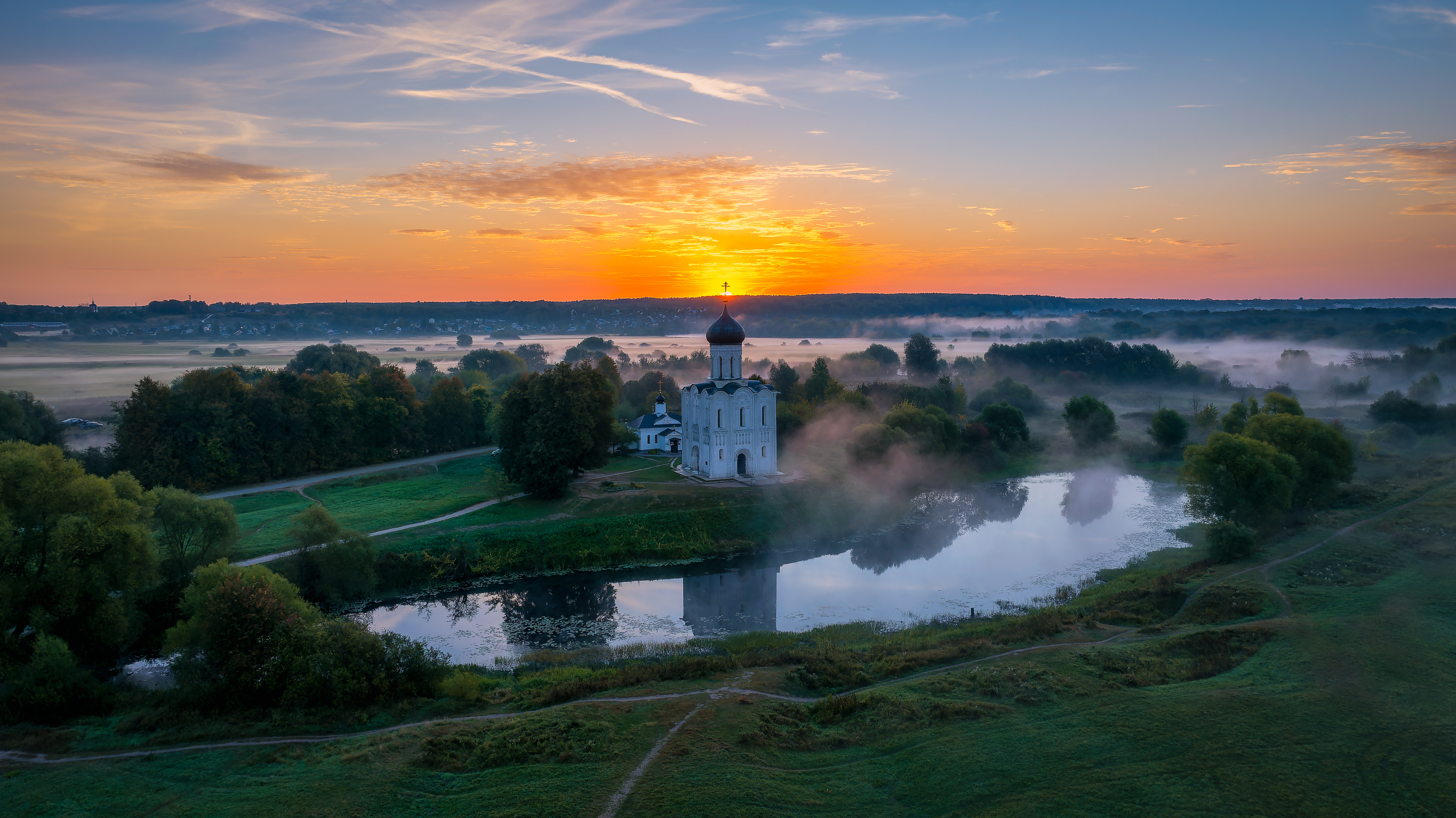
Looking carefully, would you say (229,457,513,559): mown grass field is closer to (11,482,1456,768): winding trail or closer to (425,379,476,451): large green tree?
(425,379,476,451): large green tree

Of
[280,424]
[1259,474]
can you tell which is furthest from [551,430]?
[1259,474]

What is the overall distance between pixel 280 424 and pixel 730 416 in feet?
95.2

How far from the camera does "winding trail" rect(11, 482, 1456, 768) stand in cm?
1619

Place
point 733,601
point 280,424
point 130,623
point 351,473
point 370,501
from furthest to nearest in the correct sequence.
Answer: point 351,473
point 280,424
point 370,501
point 733,601
point 130,623

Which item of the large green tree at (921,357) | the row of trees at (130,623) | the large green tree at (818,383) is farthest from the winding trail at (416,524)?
the large green tree at (921,357)

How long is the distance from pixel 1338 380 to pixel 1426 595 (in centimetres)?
7912

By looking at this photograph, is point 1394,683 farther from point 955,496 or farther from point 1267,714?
point 955,496

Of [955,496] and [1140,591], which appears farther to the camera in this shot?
[955,496]

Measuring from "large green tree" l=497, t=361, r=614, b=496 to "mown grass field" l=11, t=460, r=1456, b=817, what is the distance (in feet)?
61.6

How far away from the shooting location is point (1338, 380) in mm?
87062

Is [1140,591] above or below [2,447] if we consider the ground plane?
below

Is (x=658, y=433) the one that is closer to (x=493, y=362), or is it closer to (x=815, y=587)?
(x=815, y=587)

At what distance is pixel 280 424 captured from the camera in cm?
4825

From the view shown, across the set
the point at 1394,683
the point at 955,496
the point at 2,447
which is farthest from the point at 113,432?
the point at 1394,683
